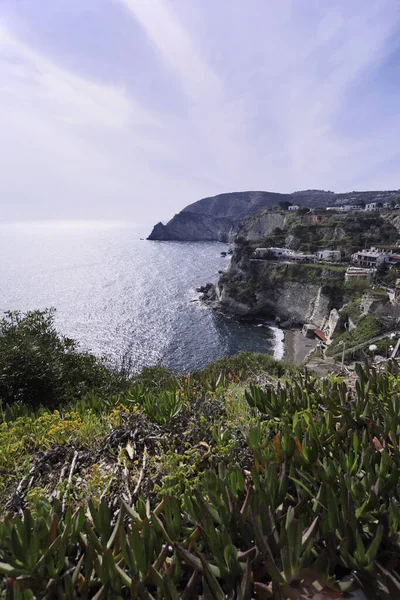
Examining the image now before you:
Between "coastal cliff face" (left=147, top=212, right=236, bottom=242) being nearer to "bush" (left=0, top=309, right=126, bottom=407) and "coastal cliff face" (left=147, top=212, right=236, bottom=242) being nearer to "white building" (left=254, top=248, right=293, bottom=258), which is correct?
"white building" (left=254, top=248, right=293, bottom=258)

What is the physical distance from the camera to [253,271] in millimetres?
63625

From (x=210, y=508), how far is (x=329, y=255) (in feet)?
223

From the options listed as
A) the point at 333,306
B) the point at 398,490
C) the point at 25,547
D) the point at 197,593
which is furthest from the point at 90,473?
the point at 333,306

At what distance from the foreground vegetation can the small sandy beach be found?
36042 mm

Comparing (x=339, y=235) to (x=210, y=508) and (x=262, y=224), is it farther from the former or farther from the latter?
(x=210, y=508)

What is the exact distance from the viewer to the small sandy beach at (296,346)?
1599 inches

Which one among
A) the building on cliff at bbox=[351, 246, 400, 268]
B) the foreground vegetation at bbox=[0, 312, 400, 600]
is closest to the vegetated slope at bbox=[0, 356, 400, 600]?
the foreground vegetation at bbox=[0, 312, 400, 600]

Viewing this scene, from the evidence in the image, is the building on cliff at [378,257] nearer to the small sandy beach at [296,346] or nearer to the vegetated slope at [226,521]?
the small sandy beach at [296,346]

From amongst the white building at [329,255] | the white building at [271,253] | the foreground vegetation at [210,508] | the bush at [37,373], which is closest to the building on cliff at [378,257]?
the white building at [329,255]

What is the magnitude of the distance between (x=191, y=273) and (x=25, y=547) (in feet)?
294

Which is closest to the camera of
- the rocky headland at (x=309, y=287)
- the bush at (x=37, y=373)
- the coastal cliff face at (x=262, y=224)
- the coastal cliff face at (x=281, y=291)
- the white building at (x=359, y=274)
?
the bush at (x=37, y=373)

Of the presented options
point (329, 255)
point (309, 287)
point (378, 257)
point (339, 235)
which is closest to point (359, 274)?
point (309, 287)

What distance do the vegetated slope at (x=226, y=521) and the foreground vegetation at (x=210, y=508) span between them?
0.01m

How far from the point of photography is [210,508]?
2.53 metres
